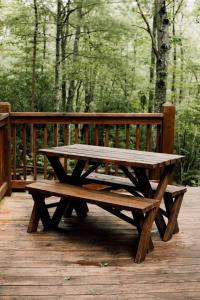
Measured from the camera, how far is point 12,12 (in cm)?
1409

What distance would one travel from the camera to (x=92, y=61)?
14.2 meters

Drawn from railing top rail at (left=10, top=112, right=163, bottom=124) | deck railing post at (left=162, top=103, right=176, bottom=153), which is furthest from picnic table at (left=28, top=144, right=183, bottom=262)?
deck railing post at (left=162, top=103, right=176, bottom=153)

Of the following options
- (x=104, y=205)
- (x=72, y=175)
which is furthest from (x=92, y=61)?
(x=104, y=205)

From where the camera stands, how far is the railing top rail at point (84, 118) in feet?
16.8

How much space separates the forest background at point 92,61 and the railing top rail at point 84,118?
6.65m

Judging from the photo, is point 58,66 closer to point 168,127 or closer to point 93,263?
point 168,127

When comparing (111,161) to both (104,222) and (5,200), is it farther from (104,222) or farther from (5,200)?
(5,200)

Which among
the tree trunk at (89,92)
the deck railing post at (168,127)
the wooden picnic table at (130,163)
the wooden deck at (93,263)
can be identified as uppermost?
the tree trunk at (89,92)

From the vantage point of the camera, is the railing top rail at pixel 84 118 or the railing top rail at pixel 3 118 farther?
the railing top rail at pixel 84 118

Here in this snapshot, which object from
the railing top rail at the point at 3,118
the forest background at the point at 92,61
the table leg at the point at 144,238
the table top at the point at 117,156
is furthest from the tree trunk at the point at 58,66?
the table leg at the point at 144,238

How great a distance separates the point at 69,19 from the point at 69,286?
13.0 m

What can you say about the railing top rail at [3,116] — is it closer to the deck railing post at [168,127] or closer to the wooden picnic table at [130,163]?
the wooden picnic table at [130,163]

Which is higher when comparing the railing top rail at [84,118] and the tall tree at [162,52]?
Result: the tall tree at [162,52]

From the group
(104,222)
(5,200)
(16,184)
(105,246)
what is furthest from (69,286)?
(16,184)
